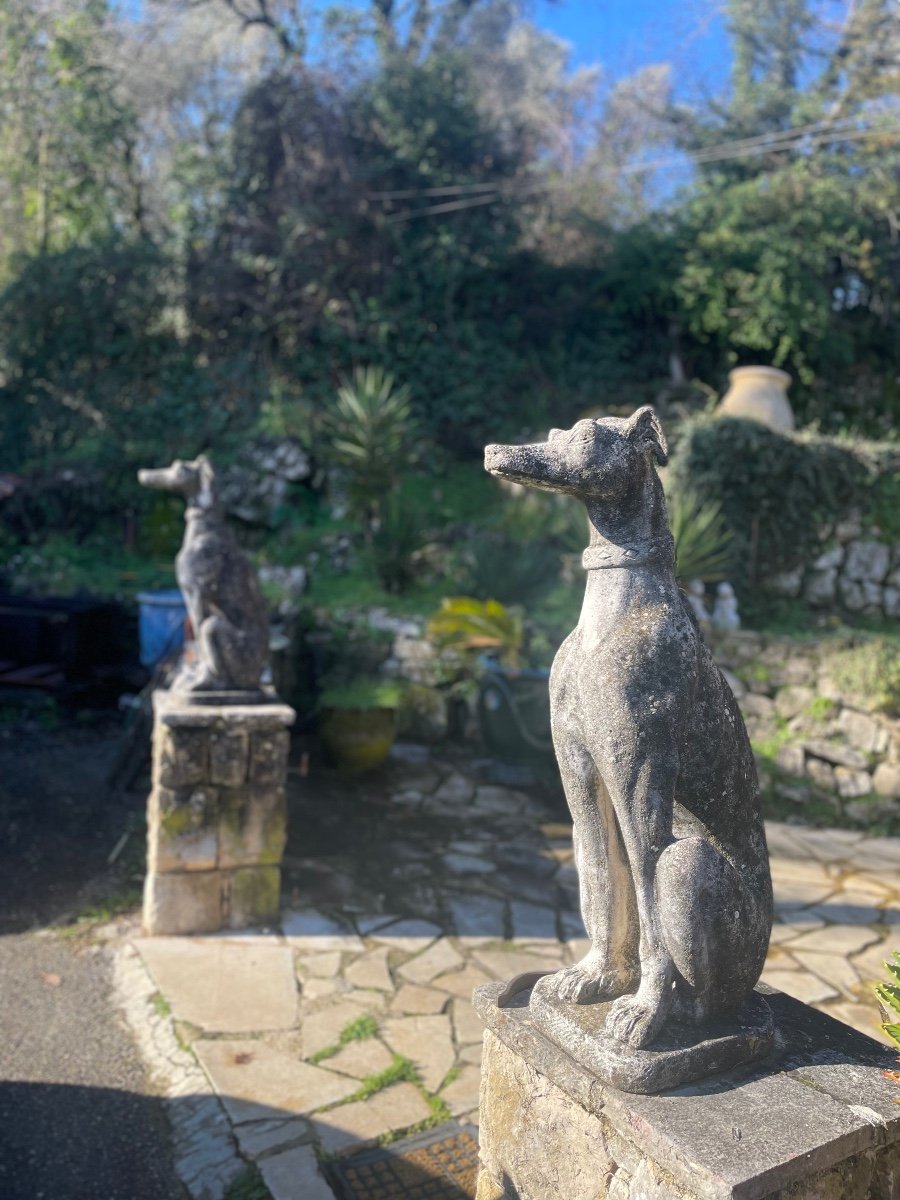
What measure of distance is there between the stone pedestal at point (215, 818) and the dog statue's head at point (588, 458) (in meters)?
2.80

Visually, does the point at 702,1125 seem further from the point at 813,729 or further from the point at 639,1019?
the point at 813,729

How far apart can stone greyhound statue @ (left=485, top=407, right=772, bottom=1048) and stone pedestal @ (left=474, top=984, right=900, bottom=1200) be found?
0.14 meters

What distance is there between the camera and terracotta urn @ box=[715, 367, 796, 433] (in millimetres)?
10289

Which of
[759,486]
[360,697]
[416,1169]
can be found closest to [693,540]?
[759,486]

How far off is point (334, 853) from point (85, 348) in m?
9.51

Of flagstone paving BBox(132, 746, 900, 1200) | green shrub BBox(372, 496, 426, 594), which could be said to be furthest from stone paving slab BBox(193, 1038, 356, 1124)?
green shrub BBox(372, 496, 426, 594)

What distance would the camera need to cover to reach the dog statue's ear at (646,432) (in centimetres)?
191

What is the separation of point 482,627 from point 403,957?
3.46 metres

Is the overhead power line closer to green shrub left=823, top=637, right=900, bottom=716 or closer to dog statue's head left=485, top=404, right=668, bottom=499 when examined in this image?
green shrub left=823, top=637, right=900, bottom=716

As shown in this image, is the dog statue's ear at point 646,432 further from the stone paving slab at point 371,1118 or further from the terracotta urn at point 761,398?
the terracotta urn at point 761,398

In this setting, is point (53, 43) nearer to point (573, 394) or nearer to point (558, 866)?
point (573, 394)

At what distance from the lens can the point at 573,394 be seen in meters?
12.2

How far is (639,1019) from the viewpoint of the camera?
5.85ft

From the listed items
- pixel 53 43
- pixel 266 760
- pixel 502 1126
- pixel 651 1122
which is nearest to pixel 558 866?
pixel 266 760
